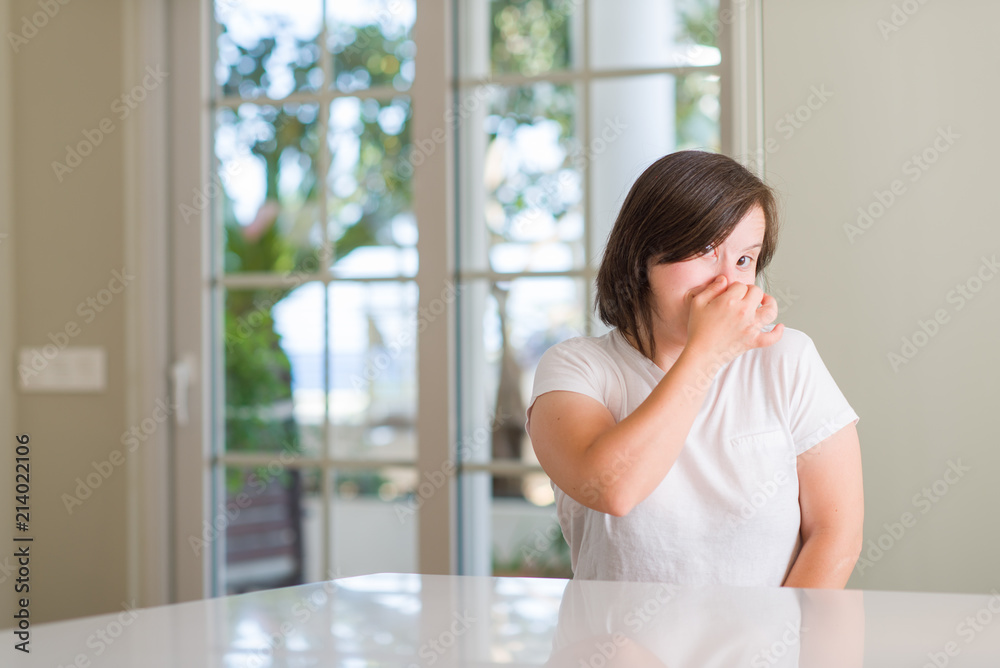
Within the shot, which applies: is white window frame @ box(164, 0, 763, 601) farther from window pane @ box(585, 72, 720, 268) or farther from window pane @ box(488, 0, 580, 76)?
window pane @ box(488, 0, 580, 76)

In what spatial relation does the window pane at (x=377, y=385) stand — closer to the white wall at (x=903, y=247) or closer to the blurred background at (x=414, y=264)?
the blurred background at (x=414, y=264)

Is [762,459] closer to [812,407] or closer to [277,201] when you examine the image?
[812,407]

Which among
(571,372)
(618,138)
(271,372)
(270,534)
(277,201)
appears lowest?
(270,534)

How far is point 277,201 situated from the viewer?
4.41 metres

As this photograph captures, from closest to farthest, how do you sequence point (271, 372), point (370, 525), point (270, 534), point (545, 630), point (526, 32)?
point (545, 630) → point (271, 372) → point (270, 534) → point (526, 32) → point (370, 525)

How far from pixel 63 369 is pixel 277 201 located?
2.17 m

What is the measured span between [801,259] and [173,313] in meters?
1.75

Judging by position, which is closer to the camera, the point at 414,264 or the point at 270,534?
the point at 414,264

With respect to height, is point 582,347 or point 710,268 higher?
point 710,268

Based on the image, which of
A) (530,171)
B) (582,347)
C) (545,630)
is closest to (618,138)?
Answer: (582,347)

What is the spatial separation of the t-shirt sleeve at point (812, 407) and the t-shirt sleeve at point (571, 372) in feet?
0.93

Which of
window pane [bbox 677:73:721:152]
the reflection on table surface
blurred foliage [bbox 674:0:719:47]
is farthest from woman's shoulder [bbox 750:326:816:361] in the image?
blurred foliage [bbox 674:0:719:47]

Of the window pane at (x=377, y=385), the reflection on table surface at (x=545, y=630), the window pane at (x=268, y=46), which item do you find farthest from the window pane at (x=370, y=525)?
the reflection on table surface at (x=545, y=630)

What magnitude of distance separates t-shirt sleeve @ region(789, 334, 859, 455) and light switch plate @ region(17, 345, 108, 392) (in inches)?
77.1
